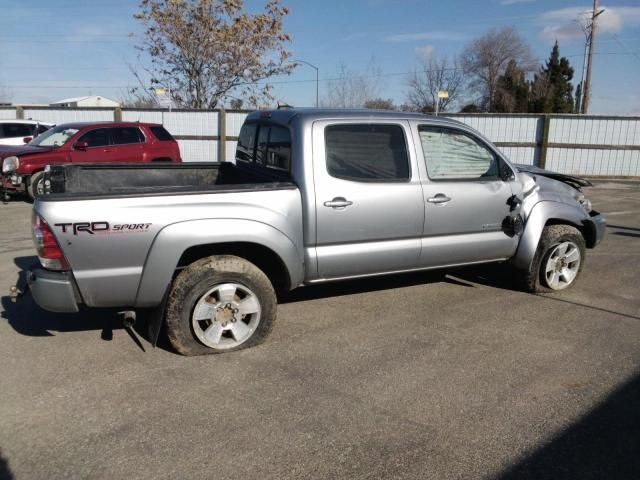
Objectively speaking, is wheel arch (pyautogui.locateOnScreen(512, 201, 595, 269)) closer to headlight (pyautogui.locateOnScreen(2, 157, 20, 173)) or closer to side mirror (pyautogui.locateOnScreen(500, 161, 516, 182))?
side mirror (pyautogui.locateOnScreen(500, 161, 516, 182))

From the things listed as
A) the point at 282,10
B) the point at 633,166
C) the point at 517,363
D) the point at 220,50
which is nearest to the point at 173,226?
the point at 517,363

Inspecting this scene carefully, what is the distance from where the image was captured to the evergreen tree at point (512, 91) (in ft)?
159

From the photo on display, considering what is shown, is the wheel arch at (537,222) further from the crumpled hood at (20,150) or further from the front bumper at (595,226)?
the crumpled hood at (20,150)

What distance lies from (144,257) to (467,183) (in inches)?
117

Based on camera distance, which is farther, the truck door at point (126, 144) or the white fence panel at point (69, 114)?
the white fence panel at point (69, 114)

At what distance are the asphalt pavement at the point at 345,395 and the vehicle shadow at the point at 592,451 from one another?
0.4 inches

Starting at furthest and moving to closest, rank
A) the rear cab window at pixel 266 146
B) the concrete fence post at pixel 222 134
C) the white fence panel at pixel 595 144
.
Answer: the concrete fence post at pixel 222 134, the white fence panel at pixel 595 144, the rear cab window at pixel 266 146

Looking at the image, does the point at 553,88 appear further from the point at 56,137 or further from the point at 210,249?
the point at 210,249

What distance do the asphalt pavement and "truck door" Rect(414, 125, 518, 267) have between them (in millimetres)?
595

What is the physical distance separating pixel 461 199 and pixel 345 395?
2.29 metres

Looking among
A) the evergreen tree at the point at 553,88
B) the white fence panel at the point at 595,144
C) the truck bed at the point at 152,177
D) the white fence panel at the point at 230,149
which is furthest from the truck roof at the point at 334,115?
the evergreen tree at the point at 553,88

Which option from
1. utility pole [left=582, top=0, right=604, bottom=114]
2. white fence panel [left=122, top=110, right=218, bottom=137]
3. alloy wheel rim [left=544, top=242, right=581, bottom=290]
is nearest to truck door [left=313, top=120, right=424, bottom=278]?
alloy wheel rim [left=544, top=242, right=581, bottom=290]

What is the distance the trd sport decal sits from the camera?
3598 mm

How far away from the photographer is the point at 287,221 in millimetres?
4293
